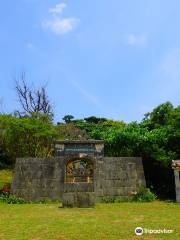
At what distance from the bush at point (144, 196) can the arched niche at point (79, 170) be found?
2.23 m

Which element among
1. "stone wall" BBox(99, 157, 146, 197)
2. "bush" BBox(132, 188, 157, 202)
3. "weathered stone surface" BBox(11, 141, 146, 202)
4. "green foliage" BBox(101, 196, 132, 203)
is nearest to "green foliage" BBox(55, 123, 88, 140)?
"weathered stone surface" BBox(11, 141, 146, 202)

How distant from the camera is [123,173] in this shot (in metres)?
16.7

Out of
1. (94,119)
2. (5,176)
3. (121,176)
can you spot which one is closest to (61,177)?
(121,176)

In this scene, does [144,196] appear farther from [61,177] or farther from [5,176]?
[5,176]

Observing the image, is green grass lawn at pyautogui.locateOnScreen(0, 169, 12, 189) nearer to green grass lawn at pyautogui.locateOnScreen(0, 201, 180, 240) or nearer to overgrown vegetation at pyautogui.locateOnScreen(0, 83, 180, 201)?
overgrown vegetation at pyautogui.locateOnScreen(0, 83, 180, 201)

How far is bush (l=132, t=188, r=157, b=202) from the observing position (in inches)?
615

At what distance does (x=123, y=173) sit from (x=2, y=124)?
8.66 m

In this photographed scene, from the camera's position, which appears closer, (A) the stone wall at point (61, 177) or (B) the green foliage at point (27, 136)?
(A) the stone wall at point (61, 177)

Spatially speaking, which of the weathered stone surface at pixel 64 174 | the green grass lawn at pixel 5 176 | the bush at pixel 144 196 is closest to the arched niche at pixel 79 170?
the weathered stone surface at pixel 64 174

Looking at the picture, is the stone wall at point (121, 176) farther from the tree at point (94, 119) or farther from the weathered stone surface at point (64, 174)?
the tree at point (94, 119)

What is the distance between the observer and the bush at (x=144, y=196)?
15.6 m

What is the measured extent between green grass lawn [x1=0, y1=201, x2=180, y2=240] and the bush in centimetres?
406

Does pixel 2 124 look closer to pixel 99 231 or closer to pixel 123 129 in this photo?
pixel 123 129

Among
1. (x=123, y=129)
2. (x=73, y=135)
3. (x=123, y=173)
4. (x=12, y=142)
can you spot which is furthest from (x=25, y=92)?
(x=123, y=173)
